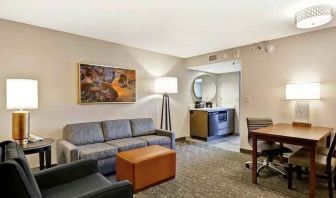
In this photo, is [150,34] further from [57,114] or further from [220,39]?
[57,114]

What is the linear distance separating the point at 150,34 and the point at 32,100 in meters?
1.99

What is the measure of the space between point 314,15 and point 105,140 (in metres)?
3.39

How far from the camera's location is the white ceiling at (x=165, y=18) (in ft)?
7.37

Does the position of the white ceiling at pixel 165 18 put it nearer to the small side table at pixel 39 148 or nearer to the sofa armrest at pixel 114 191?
the small side table at pixel 39 148

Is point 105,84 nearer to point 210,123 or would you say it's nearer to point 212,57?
point 212,57

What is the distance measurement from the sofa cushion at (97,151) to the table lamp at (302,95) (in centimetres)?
286

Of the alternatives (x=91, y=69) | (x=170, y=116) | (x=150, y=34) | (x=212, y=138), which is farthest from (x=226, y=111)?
(x=91, y=69)

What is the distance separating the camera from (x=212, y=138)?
5.21 metres

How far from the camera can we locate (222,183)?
104 inches

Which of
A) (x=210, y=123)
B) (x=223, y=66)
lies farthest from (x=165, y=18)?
(x=210, y=123)

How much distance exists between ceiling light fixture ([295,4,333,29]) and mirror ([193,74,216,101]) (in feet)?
11.5

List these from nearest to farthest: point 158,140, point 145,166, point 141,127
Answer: point 145,166
point 158,140
point 141,127

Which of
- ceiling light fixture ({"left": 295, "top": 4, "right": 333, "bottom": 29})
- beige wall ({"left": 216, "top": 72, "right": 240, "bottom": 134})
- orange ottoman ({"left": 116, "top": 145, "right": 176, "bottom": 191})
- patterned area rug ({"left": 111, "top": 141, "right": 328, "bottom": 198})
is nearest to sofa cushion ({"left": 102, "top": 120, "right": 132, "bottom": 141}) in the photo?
orange ottoman ({"left": 116, "top": 145, "right": 176, "bottom": 191})

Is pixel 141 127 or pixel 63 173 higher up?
pixel 141 127
